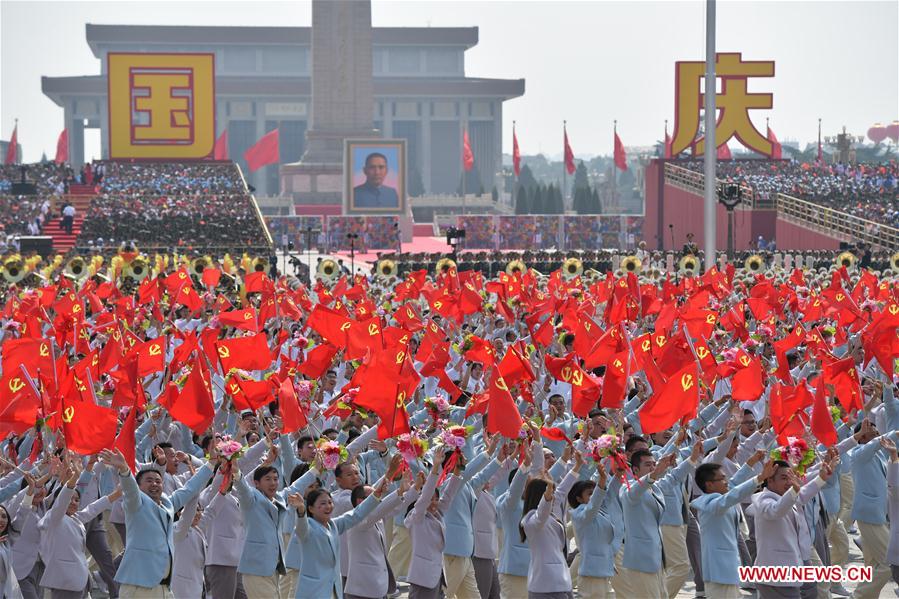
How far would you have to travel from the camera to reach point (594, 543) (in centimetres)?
1094

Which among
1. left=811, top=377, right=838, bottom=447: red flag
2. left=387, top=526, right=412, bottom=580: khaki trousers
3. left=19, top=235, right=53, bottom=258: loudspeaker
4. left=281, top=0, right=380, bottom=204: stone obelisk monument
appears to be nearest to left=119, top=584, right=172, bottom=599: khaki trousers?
left=387, top=526, right=412, bottom=580: khaki trousers

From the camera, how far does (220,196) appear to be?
69.4 metres

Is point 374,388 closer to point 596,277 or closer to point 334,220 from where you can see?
point 596,277

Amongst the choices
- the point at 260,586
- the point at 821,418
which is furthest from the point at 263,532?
the point at 821,418

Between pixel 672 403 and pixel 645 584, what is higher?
pixel 672 403

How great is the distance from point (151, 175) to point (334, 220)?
10.4 m

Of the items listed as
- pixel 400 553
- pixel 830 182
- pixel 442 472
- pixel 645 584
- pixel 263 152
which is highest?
pixel 263 152

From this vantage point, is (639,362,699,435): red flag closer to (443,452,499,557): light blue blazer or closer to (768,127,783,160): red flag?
(443,452,499,557): light blue blazer

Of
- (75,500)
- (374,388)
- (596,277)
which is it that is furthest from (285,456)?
(596,277)

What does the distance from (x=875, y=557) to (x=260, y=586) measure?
185 inches

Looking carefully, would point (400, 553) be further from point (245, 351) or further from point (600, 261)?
point (600, 261)

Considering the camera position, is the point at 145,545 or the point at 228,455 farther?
the point at 145,545

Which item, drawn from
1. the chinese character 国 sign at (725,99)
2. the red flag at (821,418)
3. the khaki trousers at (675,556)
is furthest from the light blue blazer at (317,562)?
the chinese character 国 sign at (725,99)

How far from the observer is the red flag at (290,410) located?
469 inches
